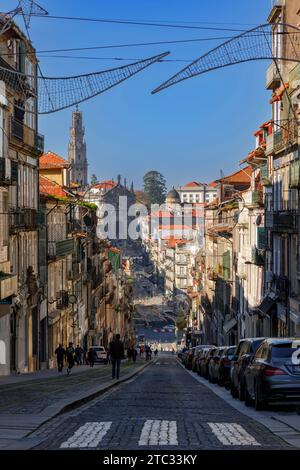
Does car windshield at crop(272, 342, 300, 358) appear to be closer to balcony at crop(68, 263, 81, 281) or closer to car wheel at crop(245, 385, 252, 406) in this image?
car wheel at crop(245, 385, 252, 406)

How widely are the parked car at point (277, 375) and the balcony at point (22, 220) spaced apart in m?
25.9

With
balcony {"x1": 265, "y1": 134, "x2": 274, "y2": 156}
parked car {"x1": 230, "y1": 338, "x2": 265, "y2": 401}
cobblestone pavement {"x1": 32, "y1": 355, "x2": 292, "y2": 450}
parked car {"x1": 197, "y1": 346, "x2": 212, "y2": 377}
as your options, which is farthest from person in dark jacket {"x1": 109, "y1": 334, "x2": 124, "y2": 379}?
balcony {"x1": 265, "y1": 134, "x2": 274, "y2": 156}

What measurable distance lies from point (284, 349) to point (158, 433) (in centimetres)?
594

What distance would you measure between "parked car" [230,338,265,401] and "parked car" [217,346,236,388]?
4896mm

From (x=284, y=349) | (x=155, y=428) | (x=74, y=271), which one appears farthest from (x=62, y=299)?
(x=155, y=428)

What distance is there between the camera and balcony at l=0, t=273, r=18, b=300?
38969 millimetres

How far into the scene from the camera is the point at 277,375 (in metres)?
19.1

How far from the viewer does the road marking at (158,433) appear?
12.9 m

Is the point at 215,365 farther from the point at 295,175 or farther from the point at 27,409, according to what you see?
the point at 27,409

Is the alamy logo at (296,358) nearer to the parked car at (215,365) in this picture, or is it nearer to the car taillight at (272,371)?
the car taillight at (272,371)

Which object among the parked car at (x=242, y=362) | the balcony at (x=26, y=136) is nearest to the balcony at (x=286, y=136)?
the balcony at (x=26, y=136)

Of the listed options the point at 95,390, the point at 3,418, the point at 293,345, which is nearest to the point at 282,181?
the point at 95,390
